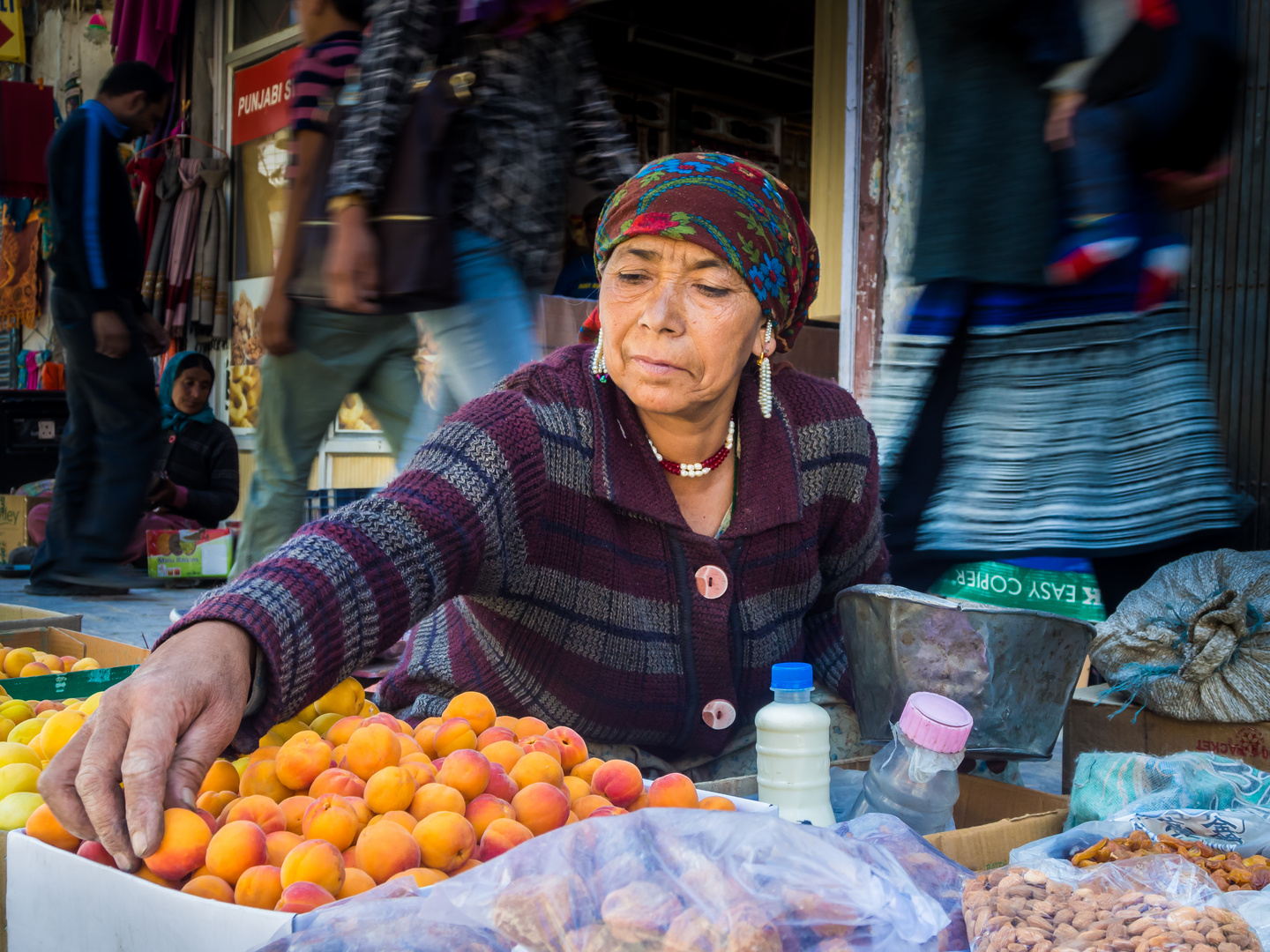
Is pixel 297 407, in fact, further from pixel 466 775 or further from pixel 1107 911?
pixel 1107 911

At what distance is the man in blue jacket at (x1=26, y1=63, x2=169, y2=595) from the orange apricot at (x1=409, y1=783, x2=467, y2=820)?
4.27m

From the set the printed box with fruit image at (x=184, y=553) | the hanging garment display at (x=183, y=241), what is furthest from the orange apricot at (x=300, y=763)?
the hanging garment display at (x=183, y=241)

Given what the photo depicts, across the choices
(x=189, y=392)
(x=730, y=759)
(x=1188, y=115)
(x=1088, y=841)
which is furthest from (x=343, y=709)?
(x=189, y=392)

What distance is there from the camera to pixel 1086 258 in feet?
7.10

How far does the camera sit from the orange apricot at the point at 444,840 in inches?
38.0

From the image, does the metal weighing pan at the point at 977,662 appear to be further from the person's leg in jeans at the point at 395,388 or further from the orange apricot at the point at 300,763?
the person's leg in jeans at the point at 395,388

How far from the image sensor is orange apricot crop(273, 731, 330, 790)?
1.07 metres

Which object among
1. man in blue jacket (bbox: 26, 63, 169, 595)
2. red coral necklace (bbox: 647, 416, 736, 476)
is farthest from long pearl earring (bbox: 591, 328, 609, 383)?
man in blue jacket (bbox: 26, 63, 169, 595)

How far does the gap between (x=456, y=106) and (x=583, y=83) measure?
393 mm

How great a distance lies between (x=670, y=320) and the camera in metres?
1.62

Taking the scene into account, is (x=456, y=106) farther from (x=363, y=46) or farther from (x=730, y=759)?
(x=730, y=759)

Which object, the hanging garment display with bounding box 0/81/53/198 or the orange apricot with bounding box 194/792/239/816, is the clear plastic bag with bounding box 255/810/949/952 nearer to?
the orange apricot with bounding box 194/792/239/816

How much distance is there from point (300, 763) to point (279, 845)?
0.13 m

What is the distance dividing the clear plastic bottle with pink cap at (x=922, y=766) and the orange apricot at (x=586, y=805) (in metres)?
0.34
